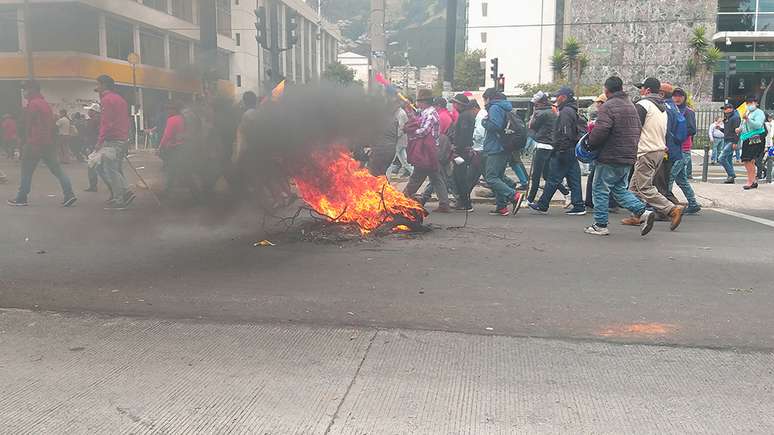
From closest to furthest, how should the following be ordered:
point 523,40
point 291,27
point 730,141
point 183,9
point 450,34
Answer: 1. point 183,9
2. point 291,27
3. point 730,141
4. point 450,34
5. point 523,40

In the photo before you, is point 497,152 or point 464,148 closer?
point 497,152

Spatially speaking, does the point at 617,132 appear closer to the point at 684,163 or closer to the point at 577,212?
the point at 577,212

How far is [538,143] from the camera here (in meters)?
9.12

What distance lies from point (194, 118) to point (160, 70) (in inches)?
26.5

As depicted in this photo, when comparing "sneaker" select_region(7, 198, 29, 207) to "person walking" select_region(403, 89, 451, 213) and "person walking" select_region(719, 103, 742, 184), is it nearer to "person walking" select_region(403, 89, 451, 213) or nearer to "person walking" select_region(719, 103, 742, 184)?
"person walking" select_region(403, 89, 451, 213)

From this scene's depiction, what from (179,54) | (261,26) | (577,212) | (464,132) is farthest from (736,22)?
(179,54)

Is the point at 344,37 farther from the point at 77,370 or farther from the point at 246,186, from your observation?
the point at 77,370

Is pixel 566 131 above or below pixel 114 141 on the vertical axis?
above

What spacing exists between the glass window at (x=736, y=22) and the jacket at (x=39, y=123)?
48.7 m

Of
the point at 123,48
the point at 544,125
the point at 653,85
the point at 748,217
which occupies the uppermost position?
the point at 123,48

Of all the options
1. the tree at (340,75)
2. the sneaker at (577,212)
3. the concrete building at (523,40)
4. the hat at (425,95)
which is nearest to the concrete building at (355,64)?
the tree at (340,75)

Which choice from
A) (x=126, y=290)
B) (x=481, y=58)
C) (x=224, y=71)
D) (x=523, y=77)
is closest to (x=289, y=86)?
(x=224, y=71)

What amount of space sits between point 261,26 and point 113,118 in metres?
2.27

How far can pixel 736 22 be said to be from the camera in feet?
149
